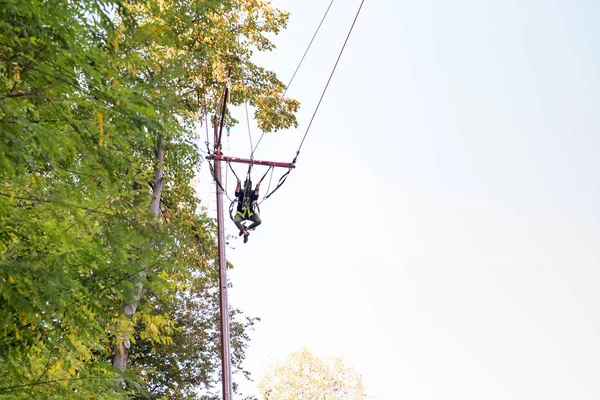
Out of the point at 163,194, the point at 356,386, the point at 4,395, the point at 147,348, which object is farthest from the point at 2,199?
the point at 356,386

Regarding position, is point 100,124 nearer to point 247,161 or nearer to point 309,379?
point 247,161

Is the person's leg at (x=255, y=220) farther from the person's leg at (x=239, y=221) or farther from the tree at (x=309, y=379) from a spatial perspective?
the tree at (x=309, y=379)

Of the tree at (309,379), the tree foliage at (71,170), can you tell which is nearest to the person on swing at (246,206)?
the tree foliage at (71,170)

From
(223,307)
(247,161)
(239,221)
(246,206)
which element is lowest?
(223,307)

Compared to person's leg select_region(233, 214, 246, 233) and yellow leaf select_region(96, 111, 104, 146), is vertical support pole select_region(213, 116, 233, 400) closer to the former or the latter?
person's leg select_region(233, 214, 246, 233)

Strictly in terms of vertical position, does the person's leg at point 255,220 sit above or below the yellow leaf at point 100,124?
above

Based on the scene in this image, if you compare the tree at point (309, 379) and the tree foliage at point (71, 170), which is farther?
the tree at point (309, 379)

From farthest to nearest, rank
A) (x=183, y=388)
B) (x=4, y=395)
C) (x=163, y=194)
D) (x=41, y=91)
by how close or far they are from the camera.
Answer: (x=183, y=388) < (x=163, y=194) < (x=4, y=395) < (x=41, y=91)

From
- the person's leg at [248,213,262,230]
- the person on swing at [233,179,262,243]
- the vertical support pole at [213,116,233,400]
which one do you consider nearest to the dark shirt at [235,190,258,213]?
the person on swing at [233,179,262,243]

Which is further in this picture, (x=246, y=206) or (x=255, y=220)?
(x=255, y=220)

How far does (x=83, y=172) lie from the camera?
5.87m

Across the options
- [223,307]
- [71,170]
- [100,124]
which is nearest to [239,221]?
[223,307]

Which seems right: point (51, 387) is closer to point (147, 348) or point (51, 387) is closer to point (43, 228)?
point (43, 228)

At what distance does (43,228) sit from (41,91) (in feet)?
5.62
